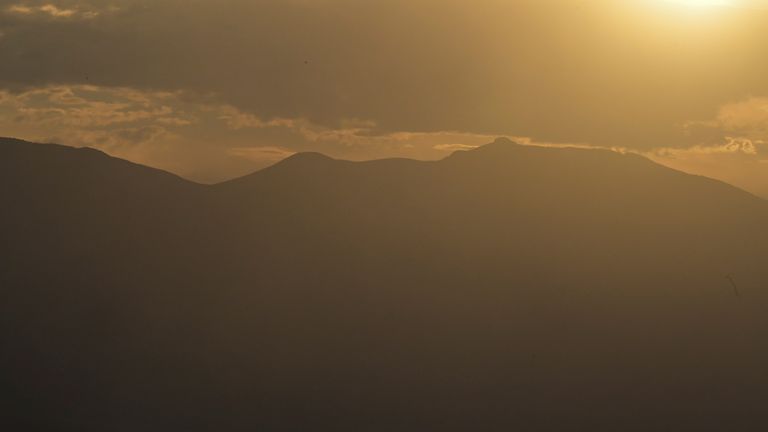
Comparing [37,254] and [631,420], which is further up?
[37,254]

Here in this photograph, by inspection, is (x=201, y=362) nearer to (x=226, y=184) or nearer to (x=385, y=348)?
(x=385, y=348)

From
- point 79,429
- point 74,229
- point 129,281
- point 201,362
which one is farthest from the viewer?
point 74,229

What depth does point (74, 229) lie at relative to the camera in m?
119

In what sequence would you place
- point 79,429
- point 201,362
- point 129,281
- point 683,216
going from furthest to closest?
point 683,216, point 129,281, point 201,362, point 79,429

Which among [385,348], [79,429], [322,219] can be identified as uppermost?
[322,219]

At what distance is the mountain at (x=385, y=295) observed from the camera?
9456 centimetres

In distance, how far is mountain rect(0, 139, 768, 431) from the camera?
310 feet

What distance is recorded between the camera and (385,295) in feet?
359

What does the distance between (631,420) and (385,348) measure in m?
22.4

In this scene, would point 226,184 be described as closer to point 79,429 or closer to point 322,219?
point 322,219

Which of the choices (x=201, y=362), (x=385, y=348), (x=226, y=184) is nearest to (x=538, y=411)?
(x=385, y=348)

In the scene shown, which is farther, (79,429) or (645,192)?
(645,192)

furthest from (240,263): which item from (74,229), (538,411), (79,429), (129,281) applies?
(538,411)

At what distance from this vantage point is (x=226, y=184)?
125m
